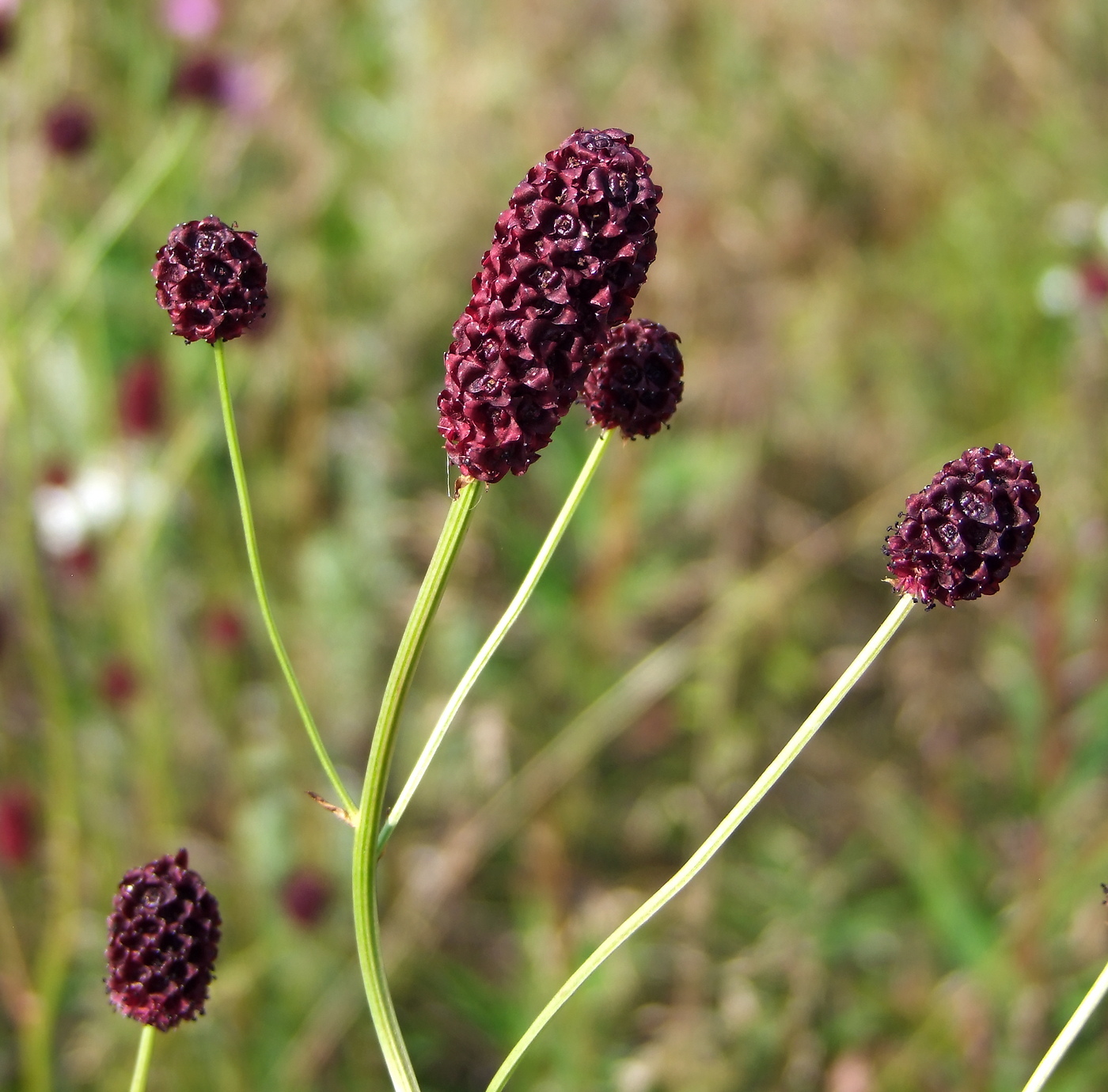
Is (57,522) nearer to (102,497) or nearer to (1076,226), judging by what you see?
(102,497)

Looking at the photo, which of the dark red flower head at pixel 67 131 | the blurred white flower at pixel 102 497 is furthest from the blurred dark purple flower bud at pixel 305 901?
the dark red flower head at pixel 67 131

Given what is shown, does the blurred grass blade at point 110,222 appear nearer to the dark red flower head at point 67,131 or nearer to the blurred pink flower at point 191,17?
the dark red flower head at point 67,131

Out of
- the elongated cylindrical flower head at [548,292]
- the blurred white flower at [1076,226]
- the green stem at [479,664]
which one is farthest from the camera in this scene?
the blurred white flower at [1076,226]

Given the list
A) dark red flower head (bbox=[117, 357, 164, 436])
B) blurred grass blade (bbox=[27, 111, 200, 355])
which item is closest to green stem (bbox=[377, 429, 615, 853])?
blurred grass blade (bbox=[27, 111, 200, 355])

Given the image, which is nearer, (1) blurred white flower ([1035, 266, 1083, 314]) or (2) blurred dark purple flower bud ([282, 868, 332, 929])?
(2) blurred dark purple flower bud ([282, 868, 332, 929])

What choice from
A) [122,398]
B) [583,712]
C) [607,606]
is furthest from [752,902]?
[122,398]

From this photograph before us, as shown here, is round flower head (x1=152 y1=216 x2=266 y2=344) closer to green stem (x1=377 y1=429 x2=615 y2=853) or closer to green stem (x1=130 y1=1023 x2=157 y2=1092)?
green stem (x1=377 y1=429 x2=615 y2=853)

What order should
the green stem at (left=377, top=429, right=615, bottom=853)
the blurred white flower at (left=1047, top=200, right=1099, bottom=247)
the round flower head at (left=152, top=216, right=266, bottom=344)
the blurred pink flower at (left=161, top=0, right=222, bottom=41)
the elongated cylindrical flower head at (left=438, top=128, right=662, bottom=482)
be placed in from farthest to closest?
the blurred pink flower at (left=161, top=0, right=222, bottom=41) < the blurred white flower at (left=1047, top=200, right=1099, bottom=247) < the round flower head at (left=152, top=216, right=266, bottom=344) < the green stem at (left=377, top=429, right=615, bottom=853) < the elongated cylindrical flower head at (left=438, top=128, right=662, bottom=482)
